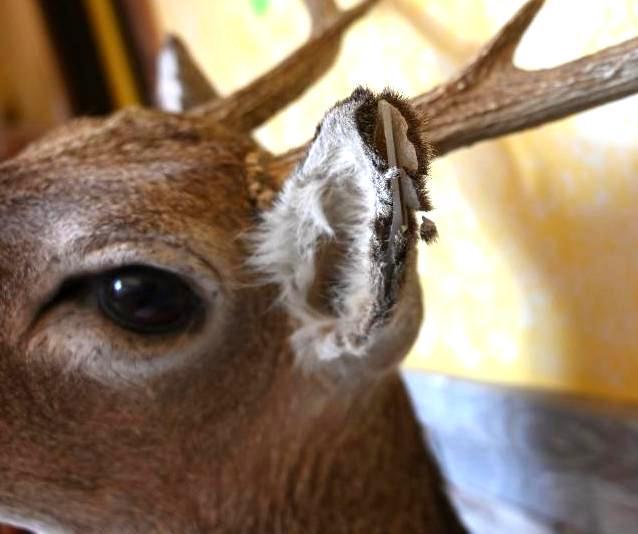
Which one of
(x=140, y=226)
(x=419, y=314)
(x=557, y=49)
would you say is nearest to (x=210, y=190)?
(x=140, y=226)

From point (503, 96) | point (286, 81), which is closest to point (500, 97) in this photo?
point (503, 96)

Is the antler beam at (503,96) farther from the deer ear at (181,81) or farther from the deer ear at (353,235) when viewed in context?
the deer ear at (181,81)

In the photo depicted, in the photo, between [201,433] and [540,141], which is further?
[540,141]

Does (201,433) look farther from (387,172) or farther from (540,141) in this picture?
(540,141)

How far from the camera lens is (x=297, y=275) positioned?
→ 866mm

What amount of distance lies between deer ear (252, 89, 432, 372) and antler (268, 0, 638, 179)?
0.11 metres

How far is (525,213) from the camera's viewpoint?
1136 mm

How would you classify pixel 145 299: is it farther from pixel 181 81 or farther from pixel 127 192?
pixel 181 81

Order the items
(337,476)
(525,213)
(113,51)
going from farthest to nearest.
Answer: (113,51) < (525,213) < (337,476)

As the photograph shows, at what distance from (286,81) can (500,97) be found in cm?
39

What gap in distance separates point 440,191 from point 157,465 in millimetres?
625

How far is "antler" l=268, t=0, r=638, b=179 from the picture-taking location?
81cm

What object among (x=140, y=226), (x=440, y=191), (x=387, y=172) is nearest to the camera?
(x=387, y=172)

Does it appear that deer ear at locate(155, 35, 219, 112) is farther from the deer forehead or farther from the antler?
the antler
